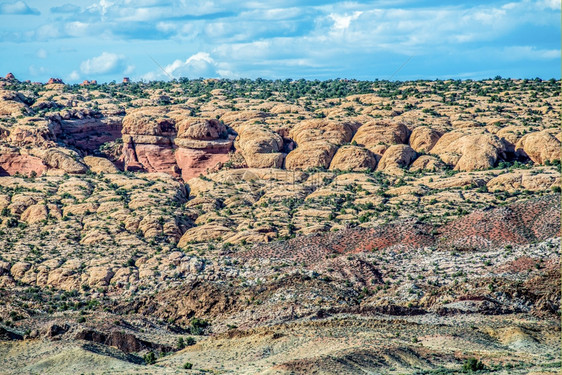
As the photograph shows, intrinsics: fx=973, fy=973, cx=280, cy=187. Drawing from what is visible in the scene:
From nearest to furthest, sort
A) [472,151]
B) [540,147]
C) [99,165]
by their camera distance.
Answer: [472,151] < [540,147] < [99,165]

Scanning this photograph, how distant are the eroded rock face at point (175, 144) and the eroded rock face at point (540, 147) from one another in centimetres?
3134

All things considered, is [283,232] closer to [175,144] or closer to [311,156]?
[311,156]

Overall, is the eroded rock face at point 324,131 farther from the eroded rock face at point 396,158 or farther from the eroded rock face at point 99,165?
the eroded rock face at point 99,165

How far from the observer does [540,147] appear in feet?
327

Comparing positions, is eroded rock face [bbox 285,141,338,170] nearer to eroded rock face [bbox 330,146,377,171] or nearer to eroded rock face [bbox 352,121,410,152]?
eroded rock face [bbox 330,146,377,171]

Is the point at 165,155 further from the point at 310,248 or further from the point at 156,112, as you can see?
the point at 310,248

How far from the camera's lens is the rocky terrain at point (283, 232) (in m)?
61.5

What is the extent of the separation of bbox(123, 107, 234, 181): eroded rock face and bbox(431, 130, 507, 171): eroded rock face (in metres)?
23.6

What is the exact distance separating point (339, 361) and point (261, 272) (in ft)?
79.8

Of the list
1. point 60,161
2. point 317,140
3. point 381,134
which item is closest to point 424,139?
point 381,134

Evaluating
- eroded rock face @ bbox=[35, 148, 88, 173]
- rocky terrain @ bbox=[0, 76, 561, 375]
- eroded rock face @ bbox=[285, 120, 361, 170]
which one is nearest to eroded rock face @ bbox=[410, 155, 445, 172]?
rocky terrain @ bbox=[0, 76, 561, 375]

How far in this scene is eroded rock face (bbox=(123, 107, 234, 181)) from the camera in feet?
348

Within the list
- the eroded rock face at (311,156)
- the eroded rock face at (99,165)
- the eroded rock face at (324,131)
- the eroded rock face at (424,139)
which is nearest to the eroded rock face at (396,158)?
the eroded rock face at (424,139)

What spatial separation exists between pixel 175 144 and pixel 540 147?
39.5m
